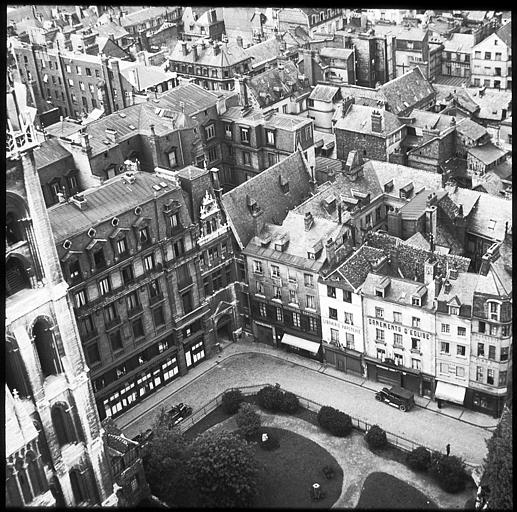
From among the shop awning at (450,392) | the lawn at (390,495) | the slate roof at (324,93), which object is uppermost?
the slate roof at (324,93)

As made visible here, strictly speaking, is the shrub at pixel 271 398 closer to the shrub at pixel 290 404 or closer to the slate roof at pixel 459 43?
the shrub at pixel 290 404

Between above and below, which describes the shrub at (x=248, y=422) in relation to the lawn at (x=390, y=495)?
above

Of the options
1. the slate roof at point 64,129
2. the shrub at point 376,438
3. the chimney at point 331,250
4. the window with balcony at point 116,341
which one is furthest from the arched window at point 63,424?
the slate roof at point 64,129

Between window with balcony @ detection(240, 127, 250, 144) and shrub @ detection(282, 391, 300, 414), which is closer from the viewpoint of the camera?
shrub @ detection(282, 391, 300, 414)

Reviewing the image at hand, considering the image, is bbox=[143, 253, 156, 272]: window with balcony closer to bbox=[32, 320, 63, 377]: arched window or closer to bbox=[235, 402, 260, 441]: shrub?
bbox=[235, 402, 260, 441]: shrub

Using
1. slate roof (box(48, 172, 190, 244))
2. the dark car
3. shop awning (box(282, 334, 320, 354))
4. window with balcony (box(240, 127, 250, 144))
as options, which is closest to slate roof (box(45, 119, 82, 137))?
slate roof (box(48, 172, 190, 244))

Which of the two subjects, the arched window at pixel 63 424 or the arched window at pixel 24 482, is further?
the arched window at pixel 63 424
